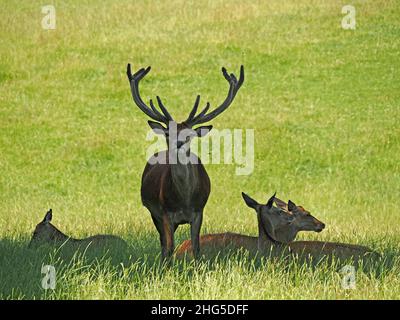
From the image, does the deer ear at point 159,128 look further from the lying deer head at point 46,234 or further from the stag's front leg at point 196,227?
the lying deer head at point 46,234

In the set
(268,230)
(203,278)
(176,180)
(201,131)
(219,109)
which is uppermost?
(219,109)

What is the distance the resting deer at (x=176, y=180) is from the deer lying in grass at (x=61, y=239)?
1282 millimetres

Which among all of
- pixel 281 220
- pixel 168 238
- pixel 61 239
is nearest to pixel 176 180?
pixel 168 238

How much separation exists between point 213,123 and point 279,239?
549 inches

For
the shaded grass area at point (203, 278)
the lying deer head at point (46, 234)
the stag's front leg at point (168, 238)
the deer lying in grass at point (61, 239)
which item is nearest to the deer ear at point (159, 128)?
the stag's front leg at point (168, 238)

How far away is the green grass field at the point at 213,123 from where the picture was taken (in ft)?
27.3

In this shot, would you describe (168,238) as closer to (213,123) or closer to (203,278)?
(203,278)

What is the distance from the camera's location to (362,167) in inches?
798

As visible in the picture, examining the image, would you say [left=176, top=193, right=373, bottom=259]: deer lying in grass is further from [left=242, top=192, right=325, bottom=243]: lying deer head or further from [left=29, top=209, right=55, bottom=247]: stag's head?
[left=29, top=209, right=55, bottom=247]: stag's head

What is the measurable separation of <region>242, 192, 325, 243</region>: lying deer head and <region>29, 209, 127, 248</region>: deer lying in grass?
1.47 metres

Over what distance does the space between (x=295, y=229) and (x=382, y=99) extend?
1584cm

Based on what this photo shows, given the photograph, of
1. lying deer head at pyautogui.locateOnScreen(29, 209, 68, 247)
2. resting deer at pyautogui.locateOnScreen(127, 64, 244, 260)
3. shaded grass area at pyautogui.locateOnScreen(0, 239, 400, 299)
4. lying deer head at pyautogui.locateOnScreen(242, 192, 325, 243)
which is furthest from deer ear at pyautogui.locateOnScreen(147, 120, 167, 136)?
lying deer head at pyautogui.locateOnScreen(29, 209, 68, 247)

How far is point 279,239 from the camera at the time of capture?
375 inches

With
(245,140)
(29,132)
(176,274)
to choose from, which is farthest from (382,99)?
(176,274)
